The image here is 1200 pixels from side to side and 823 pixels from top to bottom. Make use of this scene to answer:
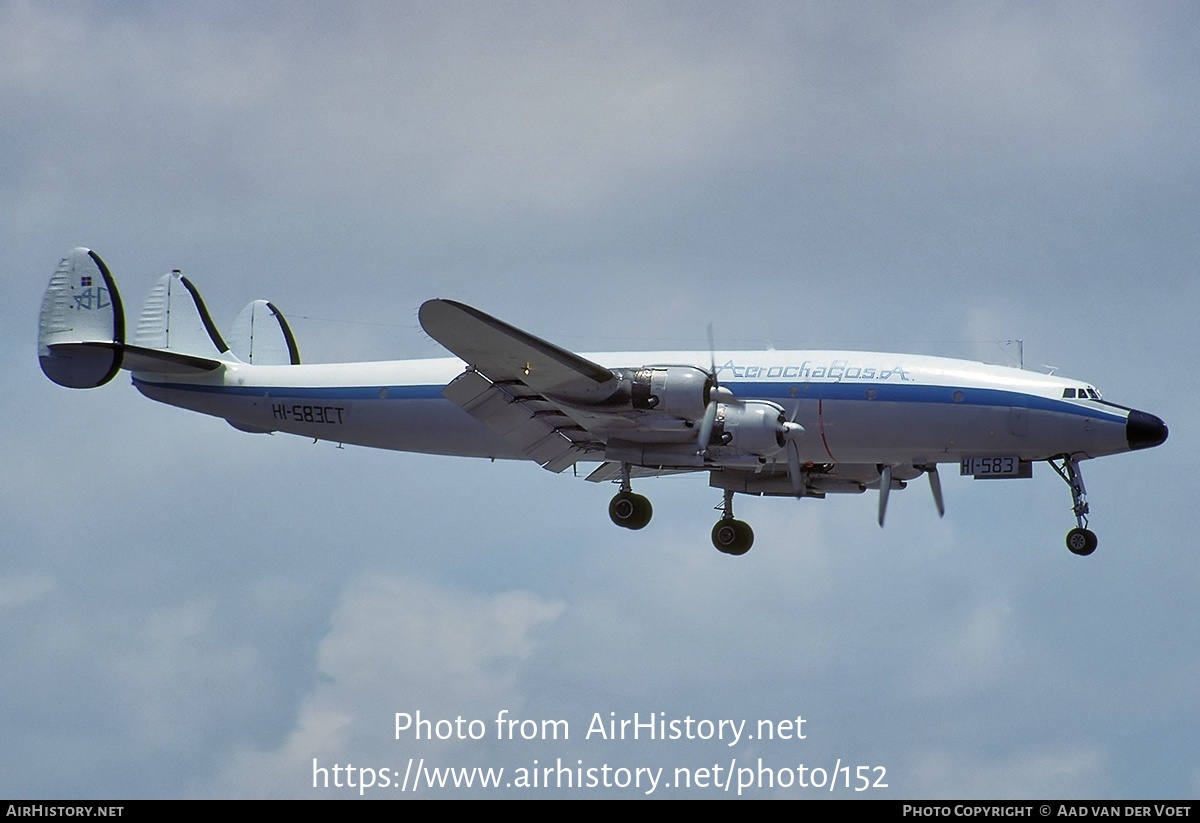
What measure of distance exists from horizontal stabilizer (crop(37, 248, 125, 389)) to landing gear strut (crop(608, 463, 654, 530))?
13486mm

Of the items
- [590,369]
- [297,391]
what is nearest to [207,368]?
[297,391]

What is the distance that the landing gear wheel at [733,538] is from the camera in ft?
127

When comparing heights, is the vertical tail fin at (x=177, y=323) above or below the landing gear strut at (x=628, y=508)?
above

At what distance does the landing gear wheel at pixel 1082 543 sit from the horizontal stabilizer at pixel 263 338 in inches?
831

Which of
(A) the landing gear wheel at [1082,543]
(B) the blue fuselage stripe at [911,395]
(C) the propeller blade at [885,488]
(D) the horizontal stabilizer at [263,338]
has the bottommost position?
(A) the landing gear wheel at [1082,543]

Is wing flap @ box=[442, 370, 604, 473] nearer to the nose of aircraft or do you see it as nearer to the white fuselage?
the white fuselage

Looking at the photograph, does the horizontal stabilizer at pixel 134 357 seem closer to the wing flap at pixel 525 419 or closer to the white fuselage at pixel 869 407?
the white fuselage at pixel 869 407

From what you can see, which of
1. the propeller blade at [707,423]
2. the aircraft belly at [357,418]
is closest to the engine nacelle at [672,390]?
the propeller blade at [707,423]

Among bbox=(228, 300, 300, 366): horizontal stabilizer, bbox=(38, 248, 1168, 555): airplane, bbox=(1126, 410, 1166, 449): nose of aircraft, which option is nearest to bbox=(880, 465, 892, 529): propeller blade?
bbox=(38, 248, 1168, 555): airplane

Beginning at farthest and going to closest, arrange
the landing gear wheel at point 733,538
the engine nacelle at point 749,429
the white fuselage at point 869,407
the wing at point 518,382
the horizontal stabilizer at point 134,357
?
the horizontal stabilizer at point 134,357 < the landing gear wheel at point 733,538 < the white fuselage at point 869,407 < the engine nacelle at point 749,429 < the wing at point 518,382

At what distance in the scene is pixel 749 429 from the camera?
3259 centimetres

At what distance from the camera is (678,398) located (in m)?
32.3
